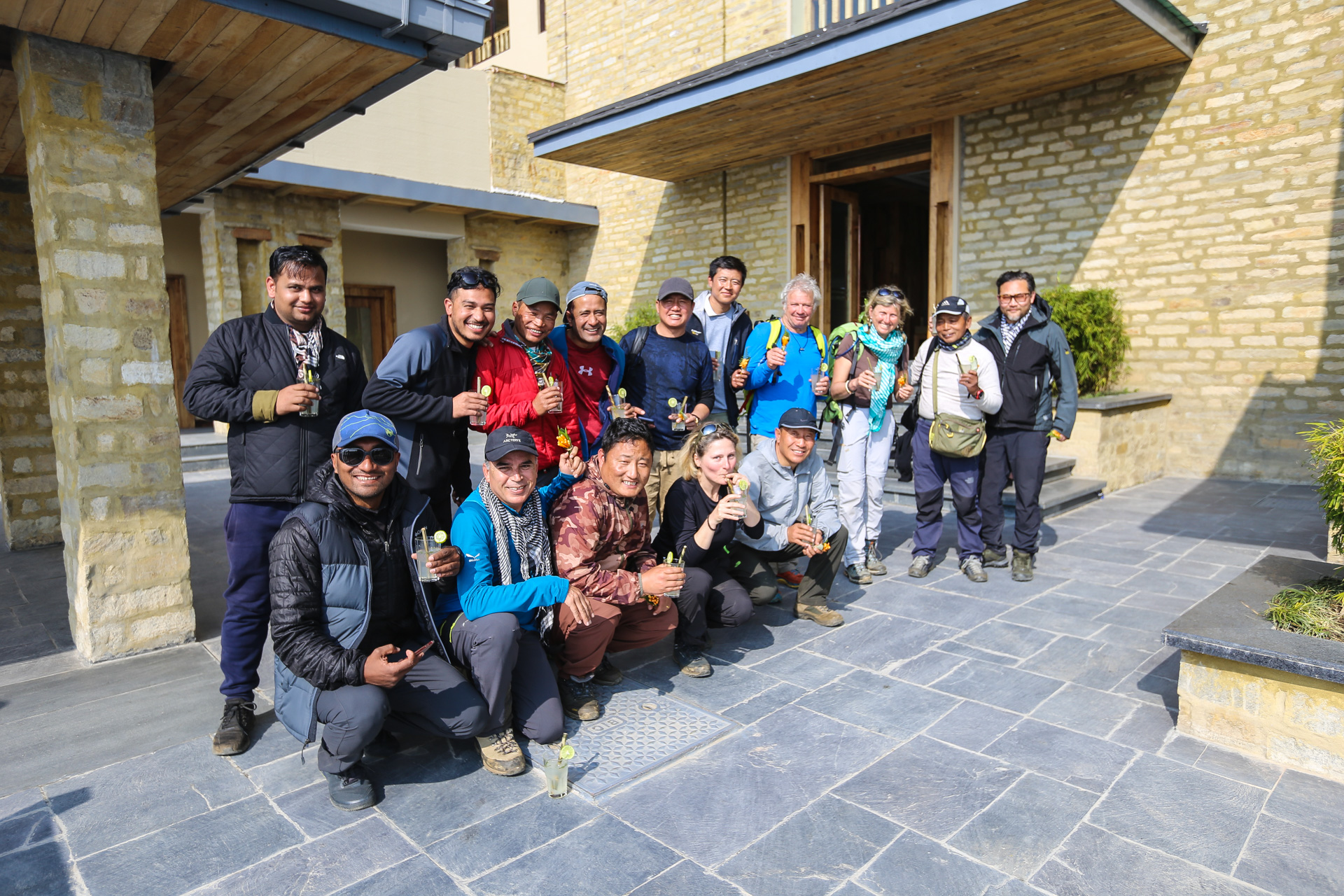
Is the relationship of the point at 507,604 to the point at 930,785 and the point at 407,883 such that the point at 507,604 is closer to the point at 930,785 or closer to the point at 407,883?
the point at 407,883

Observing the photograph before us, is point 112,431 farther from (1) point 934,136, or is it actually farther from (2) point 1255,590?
(1) point 934,136

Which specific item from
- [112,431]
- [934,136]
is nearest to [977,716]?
[112,431]

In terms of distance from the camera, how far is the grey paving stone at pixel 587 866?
2020 mm

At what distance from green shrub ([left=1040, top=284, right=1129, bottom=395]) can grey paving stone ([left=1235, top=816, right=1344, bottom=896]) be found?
6.68 metres

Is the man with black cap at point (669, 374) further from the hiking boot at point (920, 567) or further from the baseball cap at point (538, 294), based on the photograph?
the hiking boot at point (920, 567)

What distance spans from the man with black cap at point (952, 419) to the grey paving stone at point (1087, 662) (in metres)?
1.07

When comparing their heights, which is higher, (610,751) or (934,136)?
(934,136)

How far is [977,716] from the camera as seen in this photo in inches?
117

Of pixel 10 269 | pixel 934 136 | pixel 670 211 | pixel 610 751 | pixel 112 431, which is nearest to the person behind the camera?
pixel 610 751

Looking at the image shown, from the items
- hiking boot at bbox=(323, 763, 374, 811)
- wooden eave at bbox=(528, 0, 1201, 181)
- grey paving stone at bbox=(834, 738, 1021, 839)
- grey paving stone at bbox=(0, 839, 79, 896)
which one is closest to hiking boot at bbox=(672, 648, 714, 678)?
grey paving stone at bbox=(834, 738, 1021, 839)

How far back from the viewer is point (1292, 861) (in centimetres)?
210

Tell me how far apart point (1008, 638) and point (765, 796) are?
1963 millimetres

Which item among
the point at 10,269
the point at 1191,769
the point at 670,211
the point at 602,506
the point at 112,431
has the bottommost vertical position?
the point at 1191,769

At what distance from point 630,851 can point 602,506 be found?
132cm
